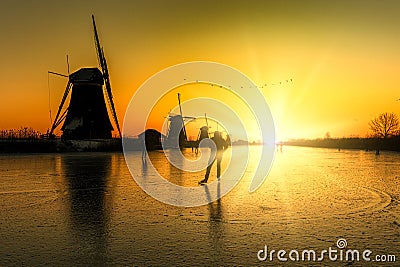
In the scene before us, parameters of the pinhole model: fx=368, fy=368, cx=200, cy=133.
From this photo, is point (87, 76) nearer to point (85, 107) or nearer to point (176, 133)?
point (85, 107)

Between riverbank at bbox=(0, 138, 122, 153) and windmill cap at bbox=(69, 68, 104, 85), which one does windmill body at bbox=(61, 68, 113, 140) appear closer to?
windmill cap at bbox=(69, 68, 104, 85)

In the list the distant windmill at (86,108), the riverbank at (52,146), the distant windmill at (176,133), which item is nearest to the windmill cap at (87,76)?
the distant windmill at (86,108)

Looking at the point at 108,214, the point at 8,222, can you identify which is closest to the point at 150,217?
Result: the point at 108,214

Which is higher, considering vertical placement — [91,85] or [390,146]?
[91,85]

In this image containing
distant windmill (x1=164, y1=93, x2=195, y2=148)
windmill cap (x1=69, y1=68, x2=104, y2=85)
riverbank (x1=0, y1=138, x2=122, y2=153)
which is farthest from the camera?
distant windmill (x1=164, y1=93, x2=195, y2=148)

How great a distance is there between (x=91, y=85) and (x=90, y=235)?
1812 inches

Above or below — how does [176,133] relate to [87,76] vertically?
below

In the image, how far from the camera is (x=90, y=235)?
6.25m

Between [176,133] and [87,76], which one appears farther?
[176,133]

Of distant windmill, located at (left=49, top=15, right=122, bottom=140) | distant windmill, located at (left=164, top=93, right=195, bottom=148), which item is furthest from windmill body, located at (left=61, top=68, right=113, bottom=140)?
distant windmill, located at (left=164, top=93, right=195, bottom=148)

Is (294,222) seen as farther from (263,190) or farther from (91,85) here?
(91,85)

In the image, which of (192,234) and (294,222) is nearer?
(192,234)

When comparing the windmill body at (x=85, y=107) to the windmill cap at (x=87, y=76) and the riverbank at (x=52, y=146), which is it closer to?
the windmill cap at (x=87, y=76)

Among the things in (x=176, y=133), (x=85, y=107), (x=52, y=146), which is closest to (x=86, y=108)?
(x=85, y=107)
